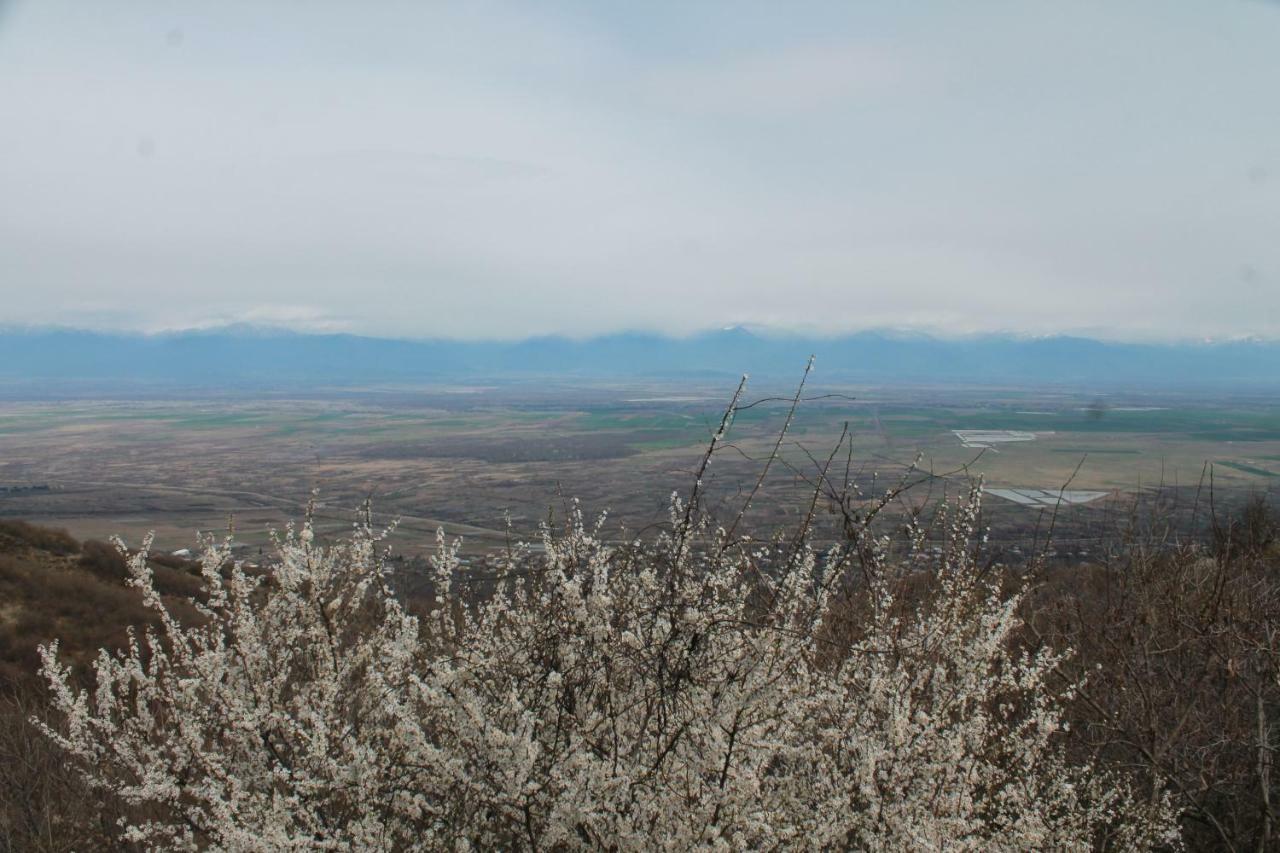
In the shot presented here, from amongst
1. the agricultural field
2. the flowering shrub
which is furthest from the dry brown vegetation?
the agricultural field

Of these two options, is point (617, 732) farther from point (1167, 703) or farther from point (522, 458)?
point (522, 458)

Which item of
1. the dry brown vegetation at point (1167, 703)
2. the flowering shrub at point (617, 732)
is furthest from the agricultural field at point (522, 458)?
the flowering shrub at point (617, 732)

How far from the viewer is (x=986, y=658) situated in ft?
13.5

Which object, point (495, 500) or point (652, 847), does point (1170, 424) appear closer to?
point (495, 500)

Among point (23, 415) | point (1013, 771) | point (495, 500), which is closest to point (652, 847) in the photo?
point (1013, 771)

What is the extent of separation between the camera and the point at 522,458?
3519 inches

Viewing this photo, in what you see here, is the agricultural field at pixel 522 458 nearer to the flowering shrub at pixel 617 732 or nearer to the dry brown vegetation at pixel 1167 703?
the dry brown vegetation at pixel 1167 703

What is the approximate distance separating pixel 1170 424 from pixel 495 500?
103 m

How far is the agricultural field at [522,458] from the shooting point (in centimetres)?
5250

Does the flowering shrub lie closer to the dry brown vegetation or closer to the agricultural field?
the dry brown vegetation

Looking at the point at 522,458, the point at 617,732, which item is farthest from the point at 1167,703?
the point at 522,458

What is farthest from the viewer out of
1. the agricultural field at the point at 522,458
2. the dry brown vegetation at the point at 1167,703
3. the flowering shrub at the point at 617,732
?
the agricultural field at the point at 522,458

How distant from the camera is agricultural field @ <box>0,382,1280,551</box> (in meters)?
52.5

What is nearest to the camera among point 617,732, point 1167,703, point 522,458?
point 617,732
